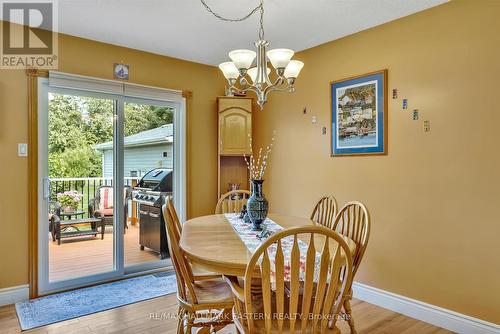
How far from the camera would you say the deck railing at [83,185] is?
3150mm

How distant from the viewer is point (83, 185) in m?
3.32

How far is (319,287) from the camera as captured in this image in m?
1.42

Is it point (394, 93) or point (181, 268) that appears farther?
point (394, 93)

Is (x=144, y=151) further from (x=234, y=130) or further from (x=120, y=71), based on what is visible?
(x=234, y=130)

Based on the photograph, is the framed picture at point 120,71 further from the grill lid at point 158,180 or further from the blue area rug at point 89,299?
the blue area rug at point 89,299

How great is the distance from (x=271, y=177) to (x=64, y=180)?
2.26 m

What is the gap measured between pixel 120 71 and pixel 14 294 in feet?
7.63

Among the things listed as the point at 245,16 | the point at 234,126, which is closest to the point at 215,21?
the point at 245,16

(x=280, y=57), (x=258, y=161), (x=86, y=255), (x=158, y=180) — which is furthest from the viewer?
(x=258, y=161)

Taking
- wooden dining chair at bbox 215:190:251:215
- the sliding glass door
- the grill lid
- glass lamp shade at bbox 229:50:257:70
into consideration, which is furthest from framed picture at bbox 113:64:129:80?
glass lamp shade at bbox 229:50:257:70

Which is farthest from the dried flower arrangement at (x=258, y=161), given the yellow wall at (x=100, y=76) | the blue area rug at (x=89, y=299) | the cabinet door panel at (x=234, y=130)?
the blue area rug at (x=89, y=299)

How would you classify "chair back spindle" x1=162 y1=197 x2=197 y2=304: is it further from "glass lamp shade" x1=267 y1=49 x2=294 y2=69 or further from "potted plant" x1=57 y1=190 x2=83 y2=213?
"potted plant" x1=57 y1=190 x2=83 y2=213

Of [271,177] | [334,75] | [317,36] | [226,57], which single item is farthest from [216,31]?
[271,177]

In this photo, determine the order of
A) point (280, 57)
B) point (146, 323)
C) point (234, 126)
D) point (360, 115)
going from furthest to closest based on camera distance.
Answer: point (234, 126) < point (360, 115) < point (146, 323) < point (280, 57)
